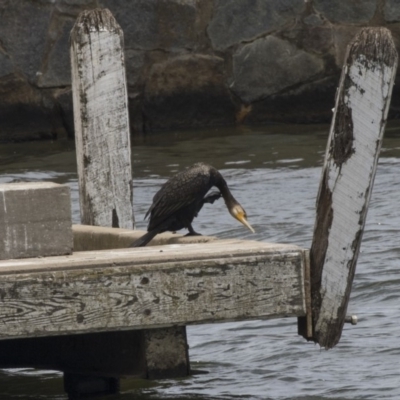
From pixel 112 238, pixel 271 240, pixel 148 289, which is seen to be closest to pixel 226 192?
pixel 112 238

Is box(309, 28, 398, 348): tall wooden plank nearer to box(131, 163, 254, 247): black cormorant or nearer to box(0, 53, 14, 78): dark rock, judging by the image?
box(131, 163, 254, 247): black cormorant

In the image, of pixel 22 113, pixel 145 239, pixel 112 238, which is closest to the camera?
pixel 145 239

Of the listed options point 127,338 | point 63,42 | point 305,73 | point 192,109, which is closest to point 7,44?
point 63,42

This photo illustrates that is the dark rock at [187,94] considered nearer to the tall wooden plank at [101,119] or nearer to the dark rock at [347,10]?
the dark rock at [347,10]

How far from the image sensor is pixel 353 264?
15.8 feet

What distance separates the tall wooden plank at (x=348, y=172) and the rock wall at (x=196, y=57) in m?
7.62

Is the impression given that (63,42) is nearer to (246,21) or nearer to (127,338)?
(246,21)

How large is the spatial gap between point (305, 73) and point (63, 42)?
7.96 ft

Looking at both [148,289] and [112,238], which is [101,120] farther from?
[148,289]

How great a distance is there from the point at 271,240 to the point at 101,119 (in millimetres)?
2457

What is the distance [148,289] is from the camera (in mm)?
4250

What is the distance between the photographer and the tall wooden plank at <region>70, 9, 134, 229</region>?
638 centimetres

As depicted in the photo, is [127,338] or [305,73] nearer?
[127,338]

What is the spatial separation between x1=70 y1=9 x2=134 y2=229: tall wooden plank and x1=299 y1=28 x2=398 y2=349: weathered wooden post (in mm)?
1933
